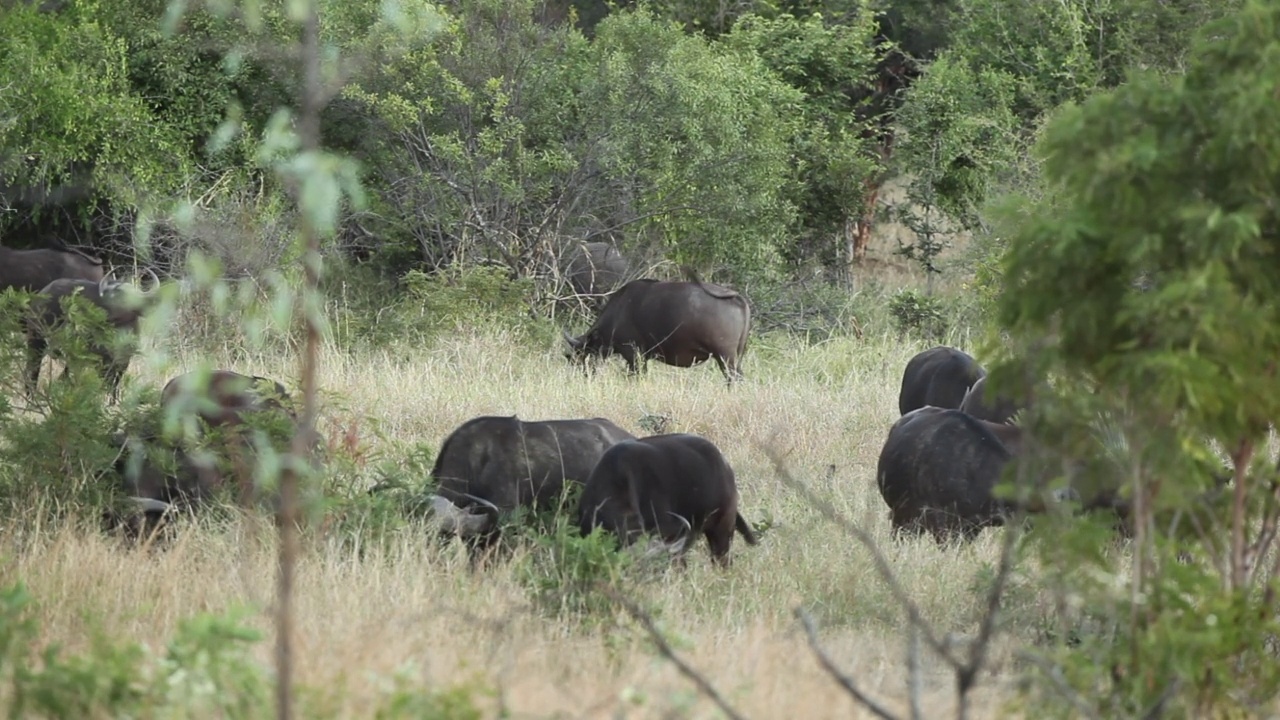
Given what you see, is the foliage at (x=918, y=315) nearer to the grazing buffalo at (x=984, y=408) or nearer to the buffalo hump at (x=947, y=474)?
the grazing buffalo at (x=984, y=408)

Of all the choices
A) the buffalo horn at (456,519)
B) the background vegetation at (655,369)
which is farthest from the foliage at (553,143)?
the buffalo horn at (456,519)

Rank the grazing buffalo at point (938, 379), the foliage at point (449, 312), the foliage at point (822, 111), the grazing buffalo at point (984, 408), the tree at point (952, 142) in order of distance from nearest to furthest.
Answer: the grazing buffalo at point (984, 408) → the grazing buffalo at point (938, 379) → the foliage at point (449, 312) → the tree at point (952, 142) → the foliage at point (822, 111)

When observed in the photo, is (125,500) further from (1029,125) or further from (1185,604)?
(1029,125)

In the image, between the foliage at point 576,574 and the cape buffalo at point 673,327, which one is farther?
the cape buffalo at point 673,327

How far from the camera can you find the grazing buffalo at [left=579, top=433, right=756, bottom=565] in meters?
7.98

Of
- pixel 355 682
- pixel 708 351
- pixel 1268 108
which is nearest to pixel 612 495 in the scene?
pixel 355 682

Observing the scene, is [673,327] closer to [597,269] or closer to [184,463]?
[597,269]

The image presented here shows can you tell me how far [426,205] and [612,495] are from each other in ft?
34.9

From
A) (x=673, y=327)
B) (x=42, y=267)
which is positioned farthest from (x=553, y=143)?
(x=42, y=267)

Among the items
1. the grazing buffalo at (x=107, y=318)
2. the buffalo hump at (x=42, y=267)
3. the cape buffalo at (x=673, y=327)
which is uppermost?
the grazing buffalo at (x=107, y=318)

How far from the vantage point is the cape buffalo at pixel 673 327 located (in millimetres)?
15328

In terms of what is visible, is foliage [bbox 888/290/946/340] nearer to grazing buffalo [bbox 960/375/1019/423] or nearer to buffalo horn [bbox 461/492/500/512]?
grazing buffalo [bbox 960/375/1019/423]

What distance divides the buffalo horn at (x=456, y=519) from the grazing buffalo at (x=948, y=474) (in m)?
2.36

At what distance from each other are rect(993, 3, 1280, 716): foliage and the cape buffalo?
31.5 feet
